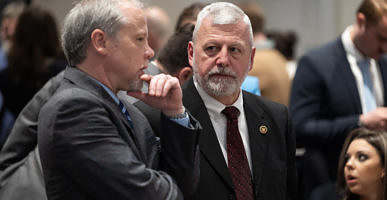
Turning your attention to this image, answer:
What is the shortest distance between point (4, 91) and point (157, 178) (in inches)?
96.1

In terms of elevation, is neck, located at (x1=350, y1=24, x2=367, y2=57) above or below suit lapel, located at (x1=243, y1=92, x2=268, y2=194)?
above

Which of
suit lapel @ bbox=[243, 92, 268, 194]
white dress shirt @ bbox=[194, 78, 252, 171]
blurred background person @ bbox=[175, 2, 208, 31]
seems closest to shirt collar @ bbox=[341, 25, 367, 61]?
blurred background person @ bbox=[175, 2, 208, 31]

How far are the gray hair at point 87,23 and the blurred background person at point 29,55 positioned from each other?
1.91m

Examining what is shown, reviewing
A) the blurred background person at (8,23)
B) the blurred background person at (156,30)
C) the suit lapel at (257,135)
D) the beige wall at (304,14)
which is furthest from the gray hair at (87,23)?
the beige wall at (304,14)

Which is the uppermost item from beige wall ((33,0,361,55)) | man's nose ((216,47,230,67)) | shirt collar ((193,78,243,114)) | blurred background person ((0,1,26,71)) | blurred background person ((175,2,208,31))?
man's nose ((216,47,230,67))

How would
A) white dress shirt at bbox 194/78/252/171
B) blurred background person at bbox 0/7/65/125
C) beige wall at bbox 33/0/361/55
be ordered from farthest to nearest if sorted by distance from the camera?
1. beige wall at bbox 33/0/361/55
2. blurred background person at bbox 0/7/65/125
3. white dress shirt at bbox 194/78/252/171

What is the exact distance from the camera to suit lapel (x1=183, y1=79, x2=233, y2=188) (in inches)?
96.2

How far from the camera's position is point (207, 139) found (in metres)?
2.50

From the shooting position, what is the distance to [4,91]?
4.11 metres

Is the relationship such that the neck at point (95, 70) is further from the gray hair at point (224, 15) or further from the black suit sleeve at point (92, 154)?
the gray hair at point (224, 15)

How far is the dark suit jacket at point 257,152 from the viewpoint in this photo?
7.98 ft

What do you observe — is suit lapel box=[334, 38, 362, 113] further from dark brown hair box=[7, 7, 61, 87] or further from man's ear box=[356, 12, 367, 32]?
dark brown hair box=[7, 7, 61, 87]

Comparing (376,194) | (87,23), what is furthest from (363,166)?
(87,23)

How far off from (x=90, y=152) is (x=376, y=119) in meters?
2.18
